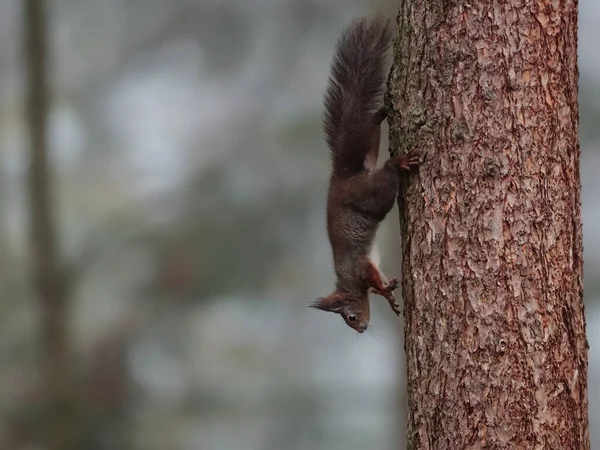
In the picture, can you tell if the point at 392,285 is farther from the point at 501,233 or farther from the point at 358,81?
the point at 501,233

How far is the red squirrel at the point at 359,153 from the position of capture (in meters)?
2.90

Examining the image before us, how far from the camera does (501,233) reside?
237 centimetres

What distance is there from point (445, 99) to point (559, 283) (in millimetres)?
591

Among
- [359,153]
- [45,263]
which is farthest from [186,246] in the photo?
[359,153]

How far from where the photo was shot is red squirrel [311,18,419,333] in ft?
9.52

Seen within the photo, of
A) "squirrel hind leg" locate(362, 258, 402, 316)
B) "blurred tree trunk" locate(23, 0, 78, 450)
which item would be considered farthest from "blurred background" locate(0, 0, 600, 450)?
"squirrel hind leg" locate(362, 258, 402, 316)

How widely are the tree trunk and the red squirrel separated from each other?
22cm

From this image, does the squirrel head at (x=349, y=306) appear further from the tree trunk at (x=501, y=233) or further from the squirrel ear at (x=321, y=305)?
the tree trunk at (x=501, y=233)

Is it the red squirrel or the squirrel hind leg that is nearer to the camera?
the red squirrel

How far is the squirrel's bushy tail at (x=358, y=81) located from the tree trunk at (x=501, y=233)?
427 millimetres

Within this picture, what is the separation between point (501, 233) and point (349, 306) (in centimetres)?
131

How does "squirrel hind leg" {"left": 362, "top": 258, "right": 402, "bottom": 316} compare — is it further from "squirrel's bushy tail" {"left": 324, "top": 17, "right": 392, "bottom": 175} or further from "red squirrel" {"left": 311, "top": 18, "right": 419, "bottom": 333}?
"squirrel's bushy tail" {"left": 324, "top": 17, "right": 392, "bottom": 175}

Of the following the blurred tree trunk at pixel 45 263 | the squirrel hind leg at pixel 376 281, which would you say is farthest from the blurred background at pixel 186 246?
the squirrel hind leg at pixel 376 281

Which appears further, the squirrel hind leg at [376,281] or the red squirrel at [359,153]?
the squirrel hind leg at [376,281]
